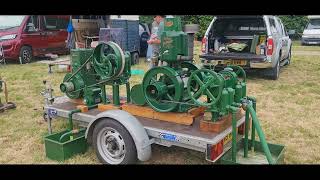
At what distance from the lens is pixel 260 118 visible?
21.0 ft

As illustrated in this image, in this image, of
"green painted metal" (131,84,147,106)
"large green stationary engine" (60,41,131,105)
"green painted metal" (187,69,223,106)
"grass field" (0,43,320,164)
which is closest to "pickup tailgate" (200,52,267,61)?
"grass field" (0,43,320,164)

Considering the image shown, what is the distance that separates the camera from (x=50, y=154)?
471cm

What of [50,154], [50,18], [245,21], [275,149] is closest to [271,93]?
[245,21]

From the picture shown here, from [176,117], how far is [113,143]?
2.71ft

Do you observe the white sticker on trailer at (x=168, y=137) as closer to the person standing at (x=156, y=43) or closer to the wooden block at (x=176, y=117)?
the wooden block at (x=176, y=117)

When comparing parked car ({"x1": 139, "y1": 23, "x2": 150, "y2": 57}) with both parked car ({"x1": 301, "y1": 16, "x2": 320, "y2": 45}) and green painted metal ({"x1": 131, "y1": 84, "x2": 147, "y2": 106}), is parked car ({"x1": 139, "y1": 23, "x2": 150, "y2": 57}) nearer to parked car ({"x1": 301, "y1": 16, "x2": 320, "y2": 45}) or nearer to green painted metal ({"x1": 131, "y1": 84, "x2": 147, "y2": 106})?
green painted metal ({"x1": 131, "y1": 84, "x2": 147, "y2": 106})

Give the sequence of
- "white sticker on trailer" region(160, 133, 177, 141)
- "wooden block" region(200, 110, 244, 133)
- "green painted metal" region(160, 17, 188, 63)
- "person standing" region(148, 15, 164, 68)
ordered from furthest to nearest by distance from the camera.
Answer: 1. "person standing" region(148, 15, 164, 68)
2. "green painted metal" region(160, 17, 188, 63)
3. "wooden block" region(200, 110, 244, 133)
4. "white sticker on trailer" region(160, 133, 177, 141)

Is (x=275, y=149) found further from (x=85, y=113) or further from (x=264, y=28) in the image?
(x=264, y=28)

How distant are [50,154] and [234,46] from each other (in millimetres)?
6505

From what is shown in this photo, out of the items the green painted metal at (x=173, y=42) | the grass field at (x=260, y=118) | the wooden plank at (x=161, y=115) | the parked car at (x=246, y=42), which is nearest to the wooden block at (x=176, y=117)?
the wooden plank at (x=161, y=115)

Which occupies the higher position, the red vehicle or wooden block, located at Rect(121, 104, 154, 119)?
the red vehicle

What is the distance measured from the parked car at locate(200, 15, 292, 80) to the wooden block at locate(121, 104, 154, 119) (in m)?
4.81

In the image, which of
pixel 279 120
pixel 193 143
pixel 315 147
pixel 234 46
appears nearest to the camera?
pixel 193 143

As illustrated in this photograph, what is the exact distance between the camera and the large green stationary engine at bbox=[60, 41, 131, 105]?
512cm
